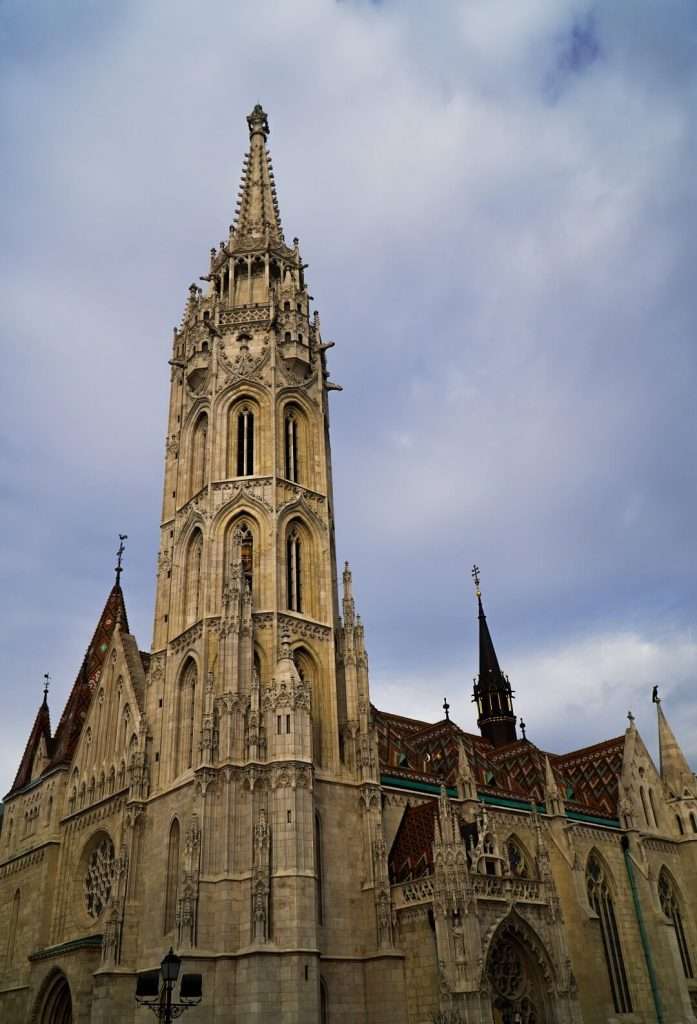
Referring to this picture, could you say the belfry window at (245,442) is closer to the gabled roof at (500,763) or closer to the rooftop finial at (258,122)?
the gabled roof at (500,763)

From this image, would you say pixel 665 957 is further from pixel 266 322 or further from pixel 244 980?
pixel 266 322

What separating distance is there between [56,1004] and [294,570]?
57.9 ft

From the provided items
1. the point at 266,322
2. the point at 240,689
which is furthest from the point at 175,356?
the point at 240,689

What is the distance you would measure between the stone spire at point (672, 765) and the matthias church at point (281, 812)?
0.33m

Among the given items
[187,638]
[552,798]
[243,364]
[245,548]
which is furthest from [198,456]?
[552,798]

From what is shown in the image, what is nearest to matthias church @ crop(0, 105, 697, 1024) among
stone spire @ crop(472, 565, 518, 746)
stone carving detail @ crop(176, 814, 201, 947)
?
stone carving detail @ crop(176, 814, 201, 947)

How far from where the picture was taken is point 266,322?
40.9 metres

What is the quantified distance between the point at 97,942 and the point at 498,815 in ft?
53.0

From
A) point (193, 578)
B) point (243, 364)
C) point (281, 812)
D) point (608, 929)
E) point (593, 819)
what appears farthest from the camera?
point (593, 819)

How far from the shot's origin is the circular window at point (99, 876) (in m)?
33.8

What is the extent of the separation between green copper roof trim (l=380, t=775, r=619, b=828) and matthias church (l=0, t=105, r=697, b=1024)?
0.15 meters

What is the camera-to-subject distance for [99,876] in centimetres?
3456

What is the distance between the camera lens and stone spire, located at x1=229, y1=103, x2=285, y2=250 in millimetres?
45594

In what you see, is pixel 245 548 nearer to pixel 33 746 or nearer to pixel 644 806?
pixel 33 746
